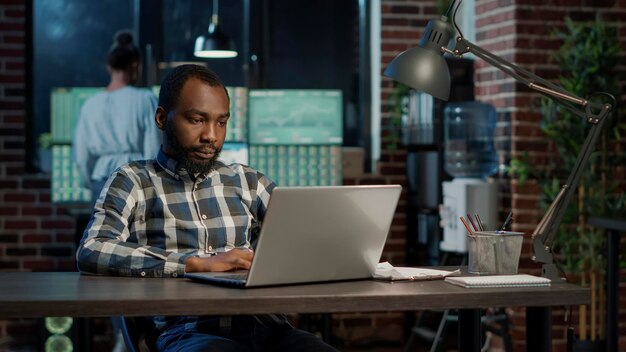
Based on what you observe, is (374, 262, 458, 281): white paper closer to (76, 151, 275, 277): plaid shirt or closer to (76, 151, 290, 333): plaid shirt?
(76, 151, 290, 333): plaid shirt

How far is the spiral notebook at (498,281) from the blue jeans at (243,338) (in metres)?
0.35

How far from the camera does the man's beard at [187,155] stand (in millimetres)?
2545

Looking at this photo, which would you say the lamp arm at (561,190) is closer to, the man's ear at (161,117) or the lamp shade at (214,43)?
the man's ear at (161,117)

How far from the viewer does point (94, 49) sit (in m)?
5.82

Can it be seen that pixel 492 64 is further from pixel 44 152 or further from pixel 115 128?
pixel 44 152

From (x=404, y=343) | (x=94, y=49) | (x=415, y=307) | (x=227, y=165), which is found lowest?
(x=404, y=343)

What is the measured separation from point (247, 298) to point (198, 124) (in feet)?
2.37

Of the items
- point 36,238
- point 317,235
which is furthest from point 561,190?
point 36,238

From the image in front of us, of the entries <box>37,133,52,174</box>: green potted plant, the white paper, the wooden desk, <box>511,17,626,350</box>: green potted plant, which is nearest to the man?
the wooden desk

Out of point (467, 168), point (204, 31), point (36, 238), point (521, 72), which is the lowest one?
point (36, 238)

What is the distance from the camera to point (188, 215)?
256 centimetres

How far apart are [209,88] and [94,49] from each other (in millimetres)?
3444

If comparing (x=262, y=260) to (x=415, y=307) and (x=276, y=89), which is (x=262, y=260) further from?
(x=276, y=89)

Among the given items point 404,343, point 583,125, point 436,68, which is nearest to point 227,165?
point 436,68
